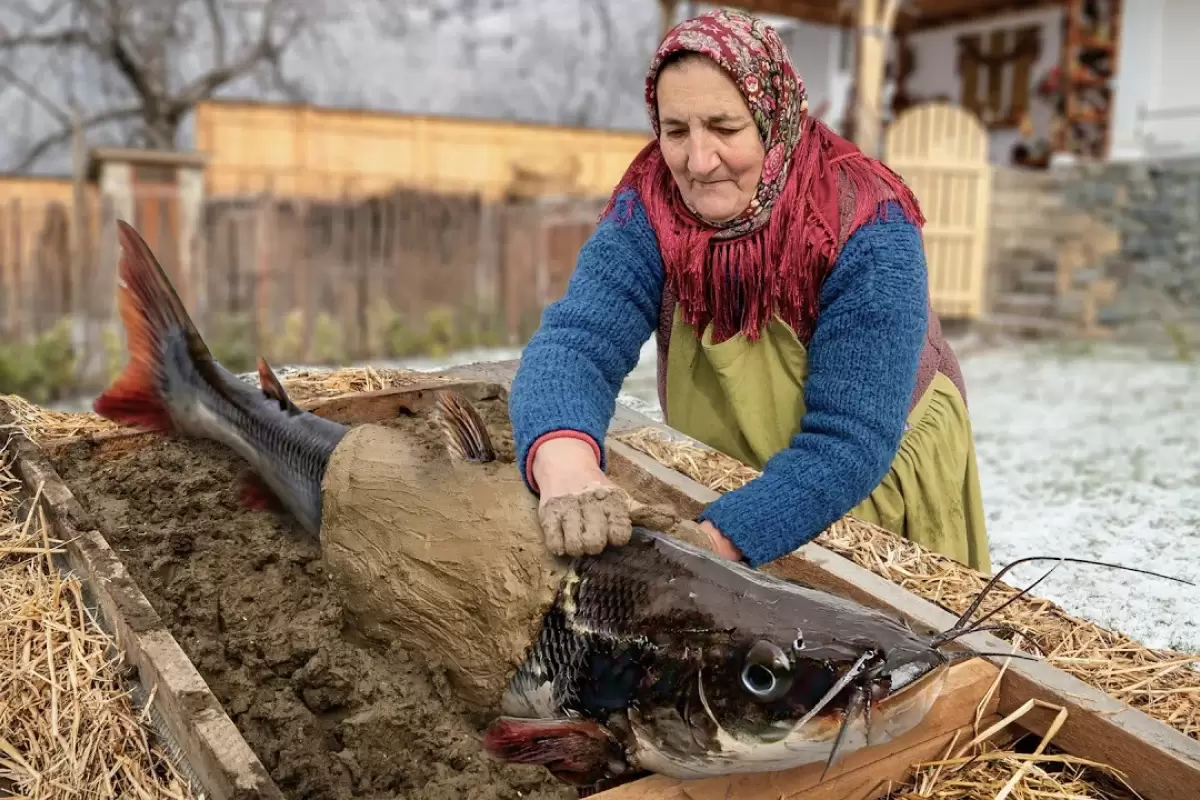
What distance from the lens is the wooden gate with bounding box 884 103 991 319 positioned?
10.4 metres

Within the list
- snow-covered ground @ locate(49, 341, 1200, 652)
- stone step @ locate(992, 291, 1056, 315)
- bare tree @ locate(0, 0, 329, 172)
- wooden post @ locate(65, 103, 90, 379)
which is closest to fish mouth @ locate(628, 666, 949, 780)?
snow-covered ground @ locate(49, 341, 1200, 652)

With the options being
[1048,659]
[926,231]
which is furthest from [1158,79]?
[1048,659]

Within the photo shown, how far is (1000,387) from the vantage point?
8039 millimetres

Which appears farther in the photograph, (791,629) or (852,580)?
(852,580)

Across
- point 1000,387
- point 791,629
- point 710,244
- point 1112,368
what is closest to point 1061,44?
point 1112,368

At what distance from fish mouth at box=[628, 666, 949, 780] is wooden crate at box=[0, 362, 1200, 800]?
61 mm

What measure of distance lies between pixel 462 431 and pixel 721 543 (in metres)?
0.58

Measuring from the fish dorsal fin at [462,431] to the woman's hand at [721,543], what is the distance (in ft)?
1.56

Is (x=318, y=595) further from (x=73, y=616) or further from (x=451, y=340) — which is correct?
(x=451, y=340)

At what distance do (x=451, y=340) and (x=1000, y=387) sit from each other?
5233mm

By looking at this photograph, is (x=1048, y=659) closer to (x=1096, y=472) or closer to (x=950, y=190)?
(x=1096, y=472)

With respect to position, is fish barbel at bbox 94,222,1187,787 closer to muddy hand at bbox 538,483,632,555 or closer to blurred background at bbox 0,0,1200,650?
muddy hand at bbox 538,483,632,555

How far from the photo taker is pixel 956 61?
49.9 ft

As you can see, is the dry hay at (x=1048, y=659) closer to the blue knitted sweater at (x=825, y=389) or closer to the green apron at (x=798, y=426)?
the green apron at (x=798, y=426)
